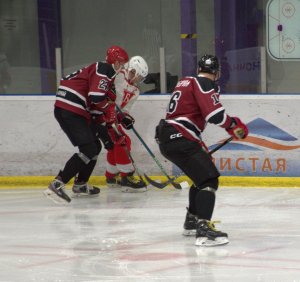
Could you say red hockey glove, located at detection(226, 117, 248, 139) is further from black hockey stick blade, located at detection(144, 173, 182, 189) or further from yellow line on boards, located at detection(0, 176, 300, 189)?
yellow line on boards, located at detection(0, 176, 300, 189)

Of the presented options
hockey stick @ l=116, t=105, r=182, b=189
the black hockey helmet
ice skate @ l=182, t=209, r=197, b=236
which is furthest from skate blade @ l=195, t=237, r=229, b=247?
hockey stick @ l=116, t=105, r=182, b=189

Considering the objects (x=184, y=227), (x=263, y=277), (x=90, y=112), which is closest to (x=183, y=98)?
(x=184, y=227)

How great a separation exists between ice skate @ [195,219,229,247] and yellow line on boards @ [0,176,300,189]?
72.7 inches

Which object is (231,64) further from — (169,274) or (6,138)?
(169,274)

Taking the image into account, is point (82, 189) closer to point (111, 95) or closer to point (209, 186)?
point (111, 95)

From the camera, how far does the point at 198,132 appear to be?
4133 mm

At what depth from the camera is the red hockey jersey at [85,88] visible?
518cm

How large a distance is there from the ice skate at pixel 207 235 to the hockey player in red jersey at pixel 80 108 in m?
1.40

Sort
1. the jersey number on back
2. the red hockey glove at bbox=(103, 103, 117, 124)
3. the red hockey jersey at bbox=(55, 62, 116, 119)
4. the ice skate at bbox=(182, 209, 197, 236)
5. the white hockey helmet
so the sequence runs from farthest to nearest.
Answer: the white hockey helmet → the red hockey glove at bbox=(103, 103, 117, 124) → the red hockey jersey at bbox=(55, 62, 116, 119) → the ice skate at bbox=(182, 209, 197, 236) → the jersey number on back

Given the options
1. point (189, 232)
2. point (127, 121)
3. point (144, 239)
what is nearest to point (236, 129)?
point (189, 232)

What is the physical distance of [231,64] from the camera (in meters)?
6.31

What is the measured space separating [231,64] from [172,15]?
1.96ft

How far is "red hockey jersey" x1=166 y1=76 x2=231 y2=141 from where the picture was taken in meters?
3.97

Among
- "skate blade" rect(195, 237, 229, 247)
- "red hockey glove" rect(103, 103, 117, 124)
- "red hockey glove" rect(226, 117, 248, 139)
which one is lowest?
"skate blade" rect(195, 237, 229, 247)
